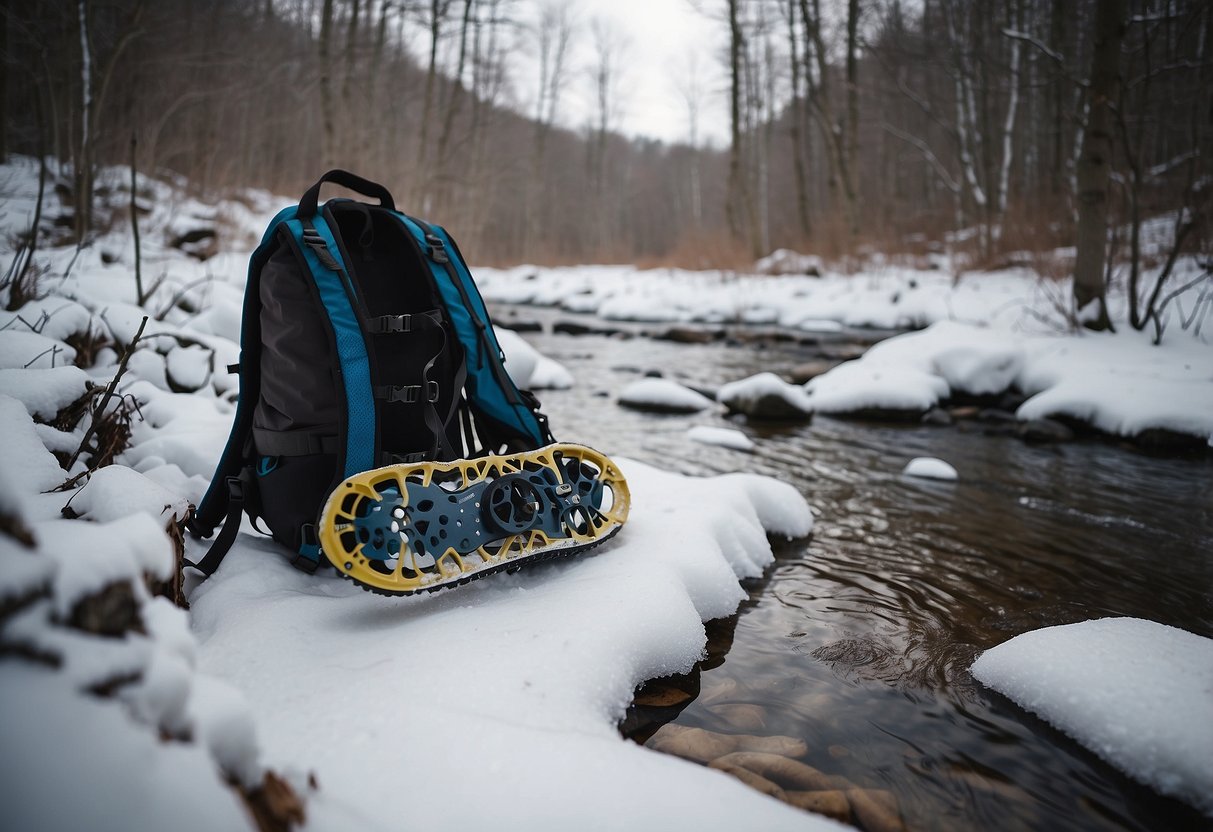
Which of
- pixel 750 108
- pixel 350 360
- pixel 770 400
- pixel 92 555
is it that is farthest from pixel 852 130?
pixel 92 555

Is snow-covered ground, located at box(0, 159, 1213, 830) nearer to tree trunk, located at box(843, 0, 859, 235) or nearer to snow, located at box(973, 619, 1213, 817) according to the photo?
snow, located at box(973, 619, 1213, 817)

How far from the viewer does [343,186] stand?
5.91ft

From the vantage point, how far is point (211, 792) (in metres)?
0.54

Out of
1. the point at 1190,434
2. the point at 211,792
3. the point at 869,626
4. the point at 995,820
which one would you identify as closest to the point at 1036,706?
the point at 995,820

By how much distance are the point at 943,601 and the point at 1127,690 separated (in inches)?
31.8

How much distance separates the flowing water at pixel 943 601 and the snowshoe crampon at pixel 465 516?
506mm

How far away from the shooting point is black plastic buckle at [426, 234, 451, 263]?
6.04ft

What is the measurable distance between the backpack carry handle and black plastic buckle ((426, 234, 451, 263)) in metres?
0.16

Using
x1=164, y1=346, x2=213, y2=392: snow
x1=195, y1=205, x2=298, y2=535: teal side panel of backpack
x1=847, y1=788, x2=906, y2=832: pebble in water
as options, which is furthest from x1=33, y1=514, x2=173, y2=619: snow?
x1=164, y1=346, x2=213, y2=392: snow

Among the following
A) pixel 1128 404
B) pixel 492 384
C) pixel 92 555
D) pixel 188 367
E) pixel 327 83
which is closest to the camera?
pixel 92 555

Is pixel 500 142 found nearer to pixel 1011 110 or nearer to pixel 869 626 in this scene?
pixel 1011 110

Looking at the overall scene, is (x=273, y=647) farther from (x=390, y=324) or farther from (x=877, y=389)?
(x=877, y=389)

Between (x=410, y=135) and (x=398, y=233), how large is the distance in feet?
75.0

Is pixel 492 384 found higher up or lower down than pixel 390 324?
lower down
